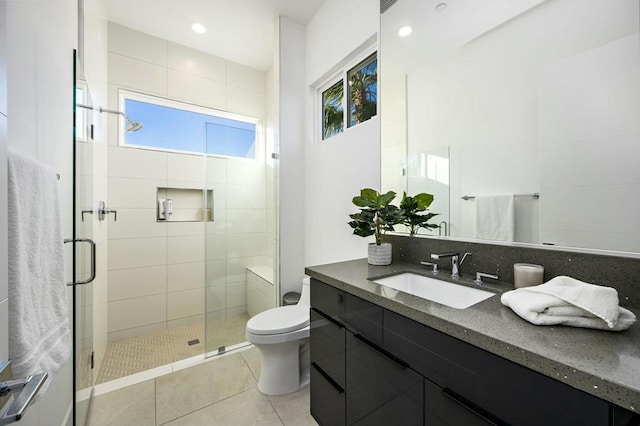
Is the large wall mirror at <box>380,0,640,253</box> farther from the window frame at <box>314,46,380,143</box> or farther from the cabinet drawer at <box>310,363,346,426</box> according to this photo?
the cabinet drawer at <box>310,363,346,426</box>

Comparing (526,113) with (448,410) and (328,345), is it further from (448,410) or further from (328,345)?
(328,345)

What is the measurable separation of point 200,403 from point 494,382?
1762 millimetres

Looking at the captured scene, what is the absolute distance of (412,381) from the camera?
2.78ft

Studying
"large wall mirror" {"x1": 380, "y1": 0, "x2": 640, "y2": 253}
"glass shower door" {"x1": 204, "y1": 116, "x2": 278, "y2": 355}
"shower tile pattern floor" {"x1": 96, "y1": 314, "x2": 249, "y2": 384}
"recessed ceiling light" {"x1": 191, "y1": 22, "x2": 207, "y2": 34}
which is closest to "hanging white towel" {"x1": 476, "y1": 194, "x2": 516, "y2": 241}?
"large wall mirror" {"x1": 380, "y1": 0, "x2": 640, "y2": 253}

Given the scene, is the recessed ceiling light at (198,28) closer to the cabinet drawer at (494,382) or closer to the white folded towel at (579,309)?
the cabinet drawer at (494,382)

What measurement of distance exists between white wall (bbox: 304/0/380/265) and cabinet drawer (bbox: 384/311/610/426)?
1042 mm

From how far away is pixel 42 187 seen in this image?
32.1 inches

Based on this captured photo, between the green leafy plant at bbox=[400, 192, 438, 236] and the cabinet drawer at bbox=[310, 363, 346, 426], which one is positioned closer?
the cabinet drawer at bbox=[310, 363, 346, 426]

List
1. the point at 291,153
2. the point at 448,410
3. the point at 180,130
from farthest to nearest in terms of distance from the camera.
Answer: the point at 180,130 < the point at 291,153 < the point at 448,410

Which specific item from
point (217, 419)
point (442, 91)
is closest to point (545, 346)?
point (442, 91)

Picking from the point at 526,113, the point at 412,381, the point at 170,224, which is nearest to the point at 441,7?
the point at 526,113

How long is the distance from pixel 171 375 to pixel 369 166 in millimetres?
2133

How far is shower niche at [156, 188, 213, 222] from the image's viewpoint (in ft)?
8.80

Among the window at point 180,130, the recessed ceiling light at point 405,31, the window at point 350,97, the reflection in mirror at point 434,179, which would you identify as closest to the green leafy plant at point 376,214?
the reflection in mirror at point 434,179
